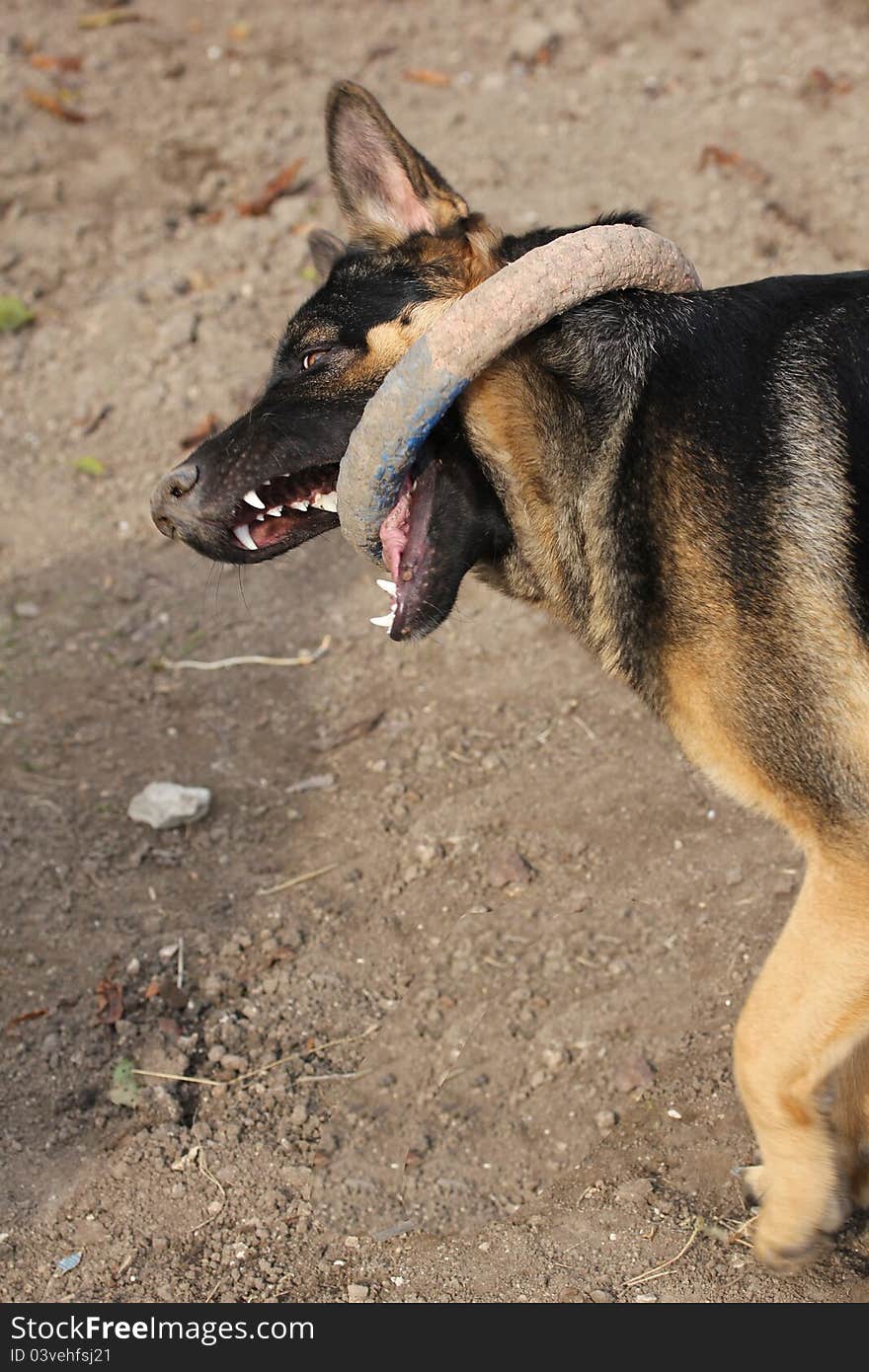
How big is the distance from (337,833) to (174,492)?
6.70 ft

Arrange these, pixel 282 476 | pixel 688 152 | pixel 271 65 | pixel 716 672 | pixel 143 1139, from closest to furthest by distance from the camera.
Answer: pixel 716 672 < pixel 282 476 < pixel 143 1139 < pixel 688 152 < pixel 271 65

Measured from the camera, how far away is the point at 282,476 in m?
4.02

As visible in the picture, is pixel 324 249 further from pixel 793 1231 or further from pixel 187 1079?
pixel 793 1231

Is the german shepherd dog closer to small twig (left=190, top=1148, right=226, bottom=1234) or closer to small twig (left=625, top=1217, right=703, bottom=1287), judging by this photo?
small twig (left=625, top=1217, right=703, bottom=1287)

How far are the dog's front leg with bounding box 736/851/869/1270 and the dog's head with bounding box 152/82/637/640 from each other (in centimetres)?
132

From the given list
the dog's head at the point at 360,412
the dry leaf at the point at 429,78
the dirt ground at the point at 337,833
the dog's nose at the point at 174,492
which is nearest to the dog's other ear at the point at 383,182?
the dog's head at the point at 360,412

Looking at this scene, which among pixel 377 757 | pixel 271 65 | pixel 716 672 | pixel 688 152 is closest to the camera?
pixel 716 672

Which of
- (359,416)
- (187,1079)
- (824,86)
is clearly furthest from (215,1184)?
(824,86)

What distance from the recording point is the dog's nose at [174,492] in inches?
157

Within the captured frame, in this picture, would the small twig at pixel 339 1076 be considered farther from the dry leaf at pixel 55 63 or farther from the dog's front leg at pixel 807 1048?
the dry leaf at pixel 55 63

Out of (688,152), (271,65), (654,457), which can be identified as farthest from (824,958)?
(271,65)

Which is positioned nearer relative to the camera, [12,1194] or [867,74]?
[12,1194]

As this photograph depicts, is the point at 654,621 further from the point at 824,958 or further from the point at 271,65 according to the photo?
the point at 271,65

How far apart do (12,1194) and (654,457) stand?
2.87 metres
